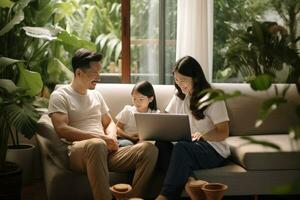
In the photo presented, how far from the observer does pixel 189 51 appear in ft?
11.8

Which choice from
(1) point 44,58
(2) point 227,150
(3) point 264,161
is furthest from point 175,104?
(1) point 44,58

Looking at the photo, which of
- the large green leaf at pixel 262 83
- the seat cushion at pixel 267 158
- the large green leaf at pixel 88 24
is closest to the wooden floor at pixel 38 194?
the seat cushion at pixel 267 158

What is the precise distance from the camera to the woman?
2.42m

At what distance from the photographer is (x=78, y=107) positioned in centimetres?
270

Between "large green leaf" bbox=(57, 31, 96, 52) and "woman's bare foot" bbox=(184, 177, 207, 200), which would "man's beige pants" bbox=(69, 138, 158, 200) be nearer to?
"woman's bare foot" bbox=(184, 177, 207, 200)

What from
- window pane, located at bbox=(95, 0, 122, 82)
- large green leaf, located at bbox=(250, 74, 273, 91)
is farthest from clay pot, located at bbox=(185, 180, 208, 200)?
window pane, located at bbox=(95, 0, 122, 82)

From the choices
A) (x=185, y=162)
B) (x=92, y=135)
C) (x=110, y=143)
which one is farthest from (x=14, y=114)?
(x=185, y=162)

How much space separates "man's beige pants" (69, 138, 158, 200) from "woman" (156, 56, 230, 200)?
129 millimetres

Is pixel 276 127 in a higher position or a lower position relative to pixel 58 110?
lower

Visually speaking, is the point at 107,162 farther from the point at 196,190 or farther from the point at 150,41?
the point at 150,41

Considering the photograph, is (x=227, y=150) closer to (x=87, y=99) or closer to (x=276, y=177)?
(x=276, y=177)

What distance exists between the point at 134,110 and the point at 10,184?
2.89 feet

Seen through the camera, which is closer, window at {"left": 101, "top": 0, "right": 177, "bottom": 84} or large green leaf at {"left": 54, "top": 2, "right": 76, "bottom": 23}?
large green leaf at {"left": 54, "top": 2, "right": 76, "bottom": 23}

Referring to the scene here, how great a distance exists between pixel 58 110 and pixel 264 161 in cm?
122
